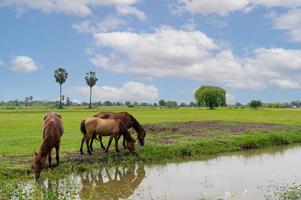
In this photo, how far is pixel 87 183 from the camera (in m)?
13.4

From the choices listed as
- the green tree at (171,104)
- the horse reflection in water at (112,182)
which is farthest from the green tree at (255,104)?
the horse reflection in water at (112,182)

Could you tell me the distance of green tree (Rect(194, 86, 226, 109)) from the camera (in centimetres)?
11696

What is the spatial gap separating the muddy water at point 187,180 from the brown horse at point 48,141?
625mm

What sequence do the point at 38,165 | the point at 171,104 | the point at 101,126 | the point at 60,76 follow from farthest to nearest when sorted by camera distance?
the point at 171,104
the point at 60,76
the point at 101,126
the point at 38,165

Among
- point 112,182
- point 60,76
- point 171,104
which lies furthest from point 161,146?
point 171,104

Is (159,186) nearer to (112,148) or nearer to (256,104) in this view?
(112,148)

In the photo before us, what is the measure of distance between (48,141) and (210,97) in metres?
105

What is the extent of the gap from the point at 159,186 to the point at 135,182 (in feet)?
3.82

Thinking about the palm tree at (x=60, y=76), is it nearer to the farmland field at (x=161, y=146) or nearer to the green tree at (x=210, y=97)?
the green tree at (x=210, y=97)

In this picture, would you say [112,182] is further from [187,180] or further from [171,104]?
[171,104]

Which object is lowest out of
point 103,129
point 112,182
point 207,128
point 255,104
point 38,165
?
point 112,182

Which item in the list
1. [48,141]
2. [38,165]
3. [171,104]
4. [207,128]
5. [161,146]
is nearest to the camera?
[38,165]

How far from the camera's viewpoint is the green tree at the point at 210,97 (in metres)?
117

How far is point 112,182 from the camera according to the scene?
1369cm
